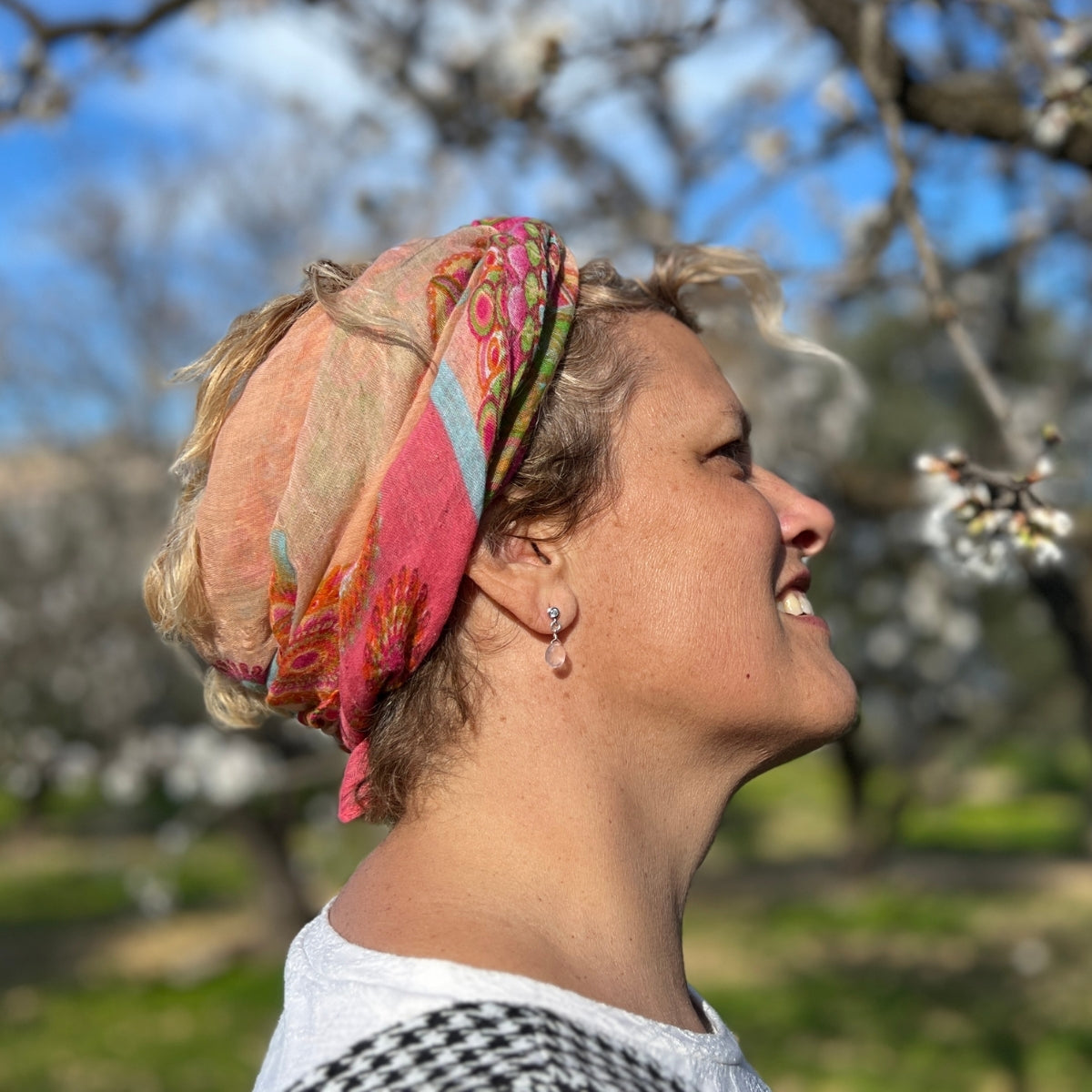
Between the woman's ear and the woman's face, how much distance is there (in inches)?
0.8

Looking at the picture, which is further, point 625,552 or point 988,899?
point 988,899

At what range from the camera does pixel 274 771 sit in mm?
8531

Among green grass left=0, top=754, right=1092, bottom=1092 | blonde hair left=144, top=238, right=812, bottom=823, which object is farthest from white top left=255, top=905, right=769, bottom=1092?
green grass left=0, top=754, right=1092, bottom=1092

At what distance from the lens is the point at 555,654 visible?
1.47 m

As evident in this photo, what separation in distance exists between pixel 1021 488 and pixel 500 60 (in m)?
3.31

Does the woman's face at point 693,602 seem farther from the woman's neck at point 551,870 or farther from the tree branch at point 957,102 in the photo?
the tree branch at point 957,102

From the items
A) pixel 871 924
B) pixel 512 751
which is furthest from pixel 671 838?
pixel 871 924

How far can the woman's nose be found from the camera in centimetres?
168

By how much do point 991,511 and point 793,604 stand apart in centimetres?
58

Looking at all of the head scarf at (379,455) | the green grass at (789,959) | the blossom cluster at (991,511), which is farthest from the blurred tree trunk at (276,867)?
the head scarf at (379,455)

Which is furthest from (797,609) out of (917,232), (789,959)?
(789,959)

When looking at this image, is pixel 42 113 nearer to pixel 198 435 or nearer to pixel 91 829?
pixel 198 435

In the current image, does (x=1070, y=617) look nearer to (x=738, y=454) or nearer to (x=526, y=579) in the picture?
(x=738, y=454)

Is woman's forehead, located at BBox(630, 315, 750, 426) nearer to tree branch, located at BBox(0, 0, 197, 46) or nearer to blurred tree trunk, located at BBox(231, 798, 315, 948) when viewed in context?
tree branch, located at BBox(0, 0, 197, 46)
